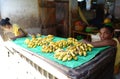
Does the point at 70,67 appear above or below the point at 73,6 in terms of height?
below

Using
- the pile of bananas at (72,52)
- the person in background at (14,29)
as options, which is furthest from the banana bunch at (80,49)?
the person in background at (14,29)

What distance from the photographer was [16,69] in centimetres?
259

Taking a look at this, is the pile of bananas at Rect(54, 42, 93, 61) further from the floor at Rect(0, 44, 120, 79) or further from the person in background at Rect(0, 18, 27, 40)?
the person in background at Rect(0, 18, 27, 40)

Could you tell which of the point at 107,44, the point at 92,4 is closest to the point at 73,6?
the point at 92,4

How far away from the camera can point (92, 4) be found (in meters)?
6.49

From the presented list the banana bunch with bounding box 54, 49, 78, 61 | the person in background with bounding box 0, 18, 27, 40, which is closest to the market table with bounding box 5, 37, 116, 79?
the banana bunch with bounding box 54, 49, 78, 61

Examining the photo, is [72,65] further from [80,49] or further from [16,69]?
[16,69]

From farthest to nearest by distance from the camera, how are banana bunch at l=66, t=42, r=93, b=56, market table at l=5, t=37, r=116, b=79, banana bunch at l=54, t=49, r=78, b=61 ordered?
banana bunch at l=66, t=42, r=93, b=56 < banana bunch at l=54, t=49, r=78, b=61 < market table at l=5, t=37, r=116, b=79

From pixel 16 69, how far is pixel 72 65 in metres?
1.36

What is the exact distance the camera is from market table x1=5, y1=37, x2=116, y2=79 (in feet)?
4.79

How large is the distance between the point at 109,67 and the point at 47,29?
3.24 m

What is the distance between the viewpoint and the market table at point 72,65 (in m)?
1.46

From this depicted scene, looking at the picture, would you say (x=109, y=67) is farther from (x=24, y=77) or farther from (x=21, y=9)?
(x=21, y=9)

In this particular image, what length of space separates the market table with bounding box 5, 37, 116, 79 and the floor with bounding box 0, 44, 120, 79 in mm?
103
